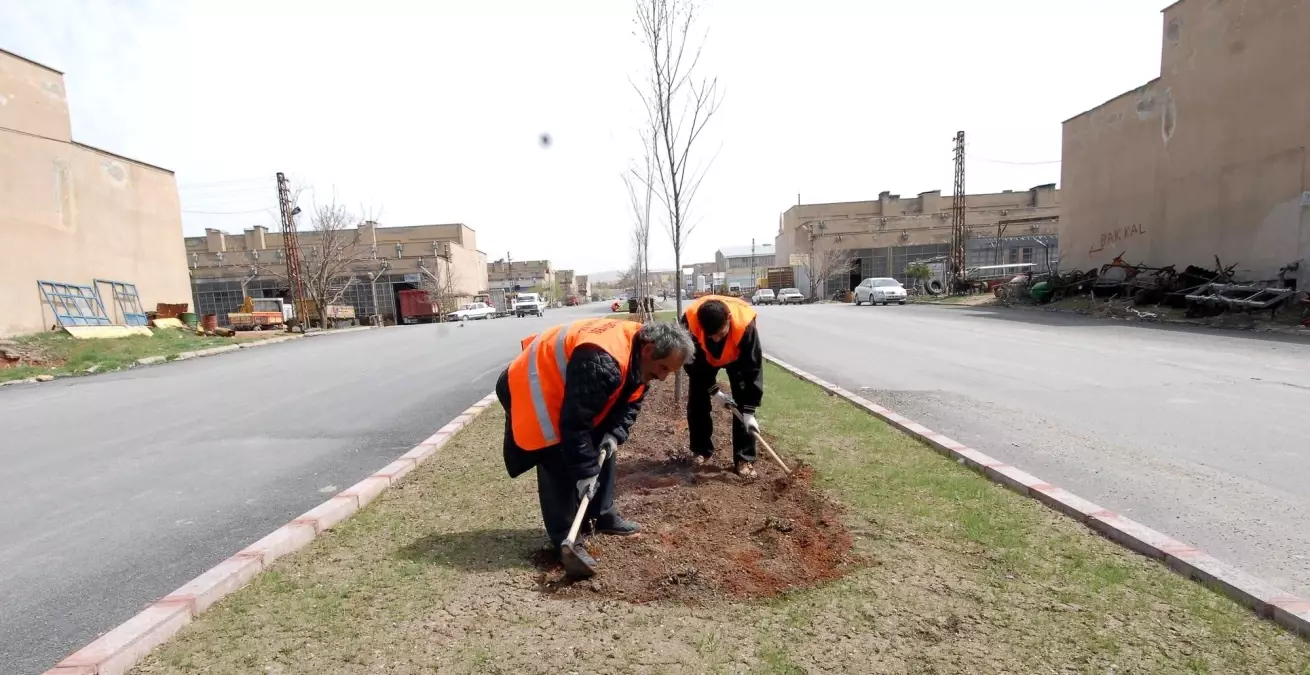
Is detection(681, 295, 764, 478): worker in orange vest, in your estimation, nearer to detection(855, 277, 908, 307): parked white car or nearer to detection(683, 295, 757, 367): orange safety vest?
detection(683, 295, 757, 367): orange safety vest

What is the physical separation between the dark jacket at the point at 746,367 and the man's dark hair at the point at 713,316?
206 mm

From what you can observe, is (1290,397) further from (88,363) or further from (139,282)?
(139,282)

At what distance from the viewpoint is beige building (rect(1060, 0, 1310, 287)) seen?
13.4m

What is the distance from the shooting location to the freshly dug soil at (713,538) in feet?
8.69

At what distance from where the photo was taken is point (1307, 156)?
1308 centimetres

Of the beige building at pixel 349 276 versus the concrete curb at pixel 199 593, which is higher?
the beige building at pixel 349 276

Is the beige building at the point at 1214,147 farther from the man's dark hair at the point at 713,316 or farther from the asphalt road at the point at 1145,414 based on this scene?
the man's dark hair at the point at 713,316

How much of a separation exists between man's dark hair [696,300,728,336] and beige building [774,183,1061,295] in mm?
39317

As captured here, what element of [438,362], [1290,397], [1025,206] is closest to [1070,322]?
[1290,397]

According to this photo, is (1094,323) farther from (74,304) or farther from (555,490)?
(74,304)

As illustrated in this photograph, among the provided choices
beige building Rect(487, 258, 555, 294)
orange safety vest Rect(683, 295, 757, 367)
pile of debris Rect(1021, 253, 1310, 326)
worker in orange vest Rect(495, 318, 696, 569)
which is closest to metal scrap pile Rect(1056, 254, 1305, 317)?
pile of debris Rect(1021, 253, 1310, 326)

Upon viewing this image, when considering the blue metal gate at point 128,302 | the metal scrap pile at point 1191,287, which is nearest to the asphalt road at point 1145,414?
Answer: the metal scrap pile at point 1191,287

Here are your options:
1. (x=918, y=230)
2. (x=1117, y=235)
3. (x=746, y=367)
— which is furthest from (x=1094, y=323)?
(x=918, y=230)

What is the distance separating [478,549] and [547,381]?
43.5 inches
